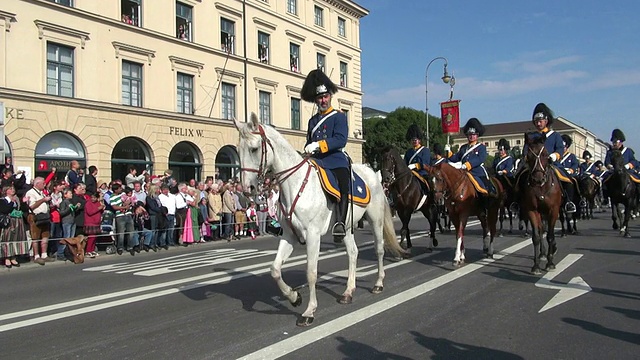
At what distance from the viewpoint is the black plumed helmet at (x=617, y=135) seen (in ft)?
52.0

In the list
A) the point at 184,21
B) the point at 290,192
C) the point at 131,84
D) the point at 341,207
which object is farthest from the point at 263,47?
the point at 290,192

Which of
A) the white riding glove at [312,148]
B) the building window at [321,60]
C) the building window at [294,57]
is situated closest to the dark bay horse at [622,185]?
the white riding glove at [312,148]

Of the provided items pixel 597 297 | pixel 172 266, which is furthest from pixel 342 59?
pixel 597 297

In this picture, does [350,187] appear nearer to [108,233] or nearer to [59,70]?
[108,233]

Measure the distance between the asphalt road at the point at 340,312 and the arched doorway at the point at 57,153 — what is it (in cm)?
1416

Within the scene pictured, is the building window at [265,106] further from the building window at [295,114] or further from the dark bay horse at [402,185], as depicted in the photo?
the dark bay horse at [402,185]

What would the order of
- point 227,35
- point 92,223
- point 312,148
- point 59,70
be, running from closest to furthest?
point 312,148, point 92,223, point 59,70, point 227,35

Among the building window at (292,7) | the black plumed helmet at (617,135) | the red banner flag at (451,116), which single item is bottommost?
the black plumed helmet at (617,135)

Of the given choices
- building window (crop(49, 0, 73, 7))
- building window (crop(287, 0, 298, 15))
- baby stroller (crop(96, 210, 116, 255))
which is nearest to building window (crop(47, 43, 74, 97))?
building window (crop(49, 0, 73, 7))

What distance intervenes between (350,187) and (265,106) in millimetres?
30966

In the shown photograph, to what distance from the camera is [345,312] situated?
6445 millimetres

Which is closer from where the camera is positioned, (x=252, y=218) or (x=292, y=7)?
(x=252, y=218)

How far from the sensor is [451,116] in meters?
28.6

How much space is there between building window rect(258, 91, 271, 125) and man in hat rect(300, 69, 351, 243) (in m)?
30.0
